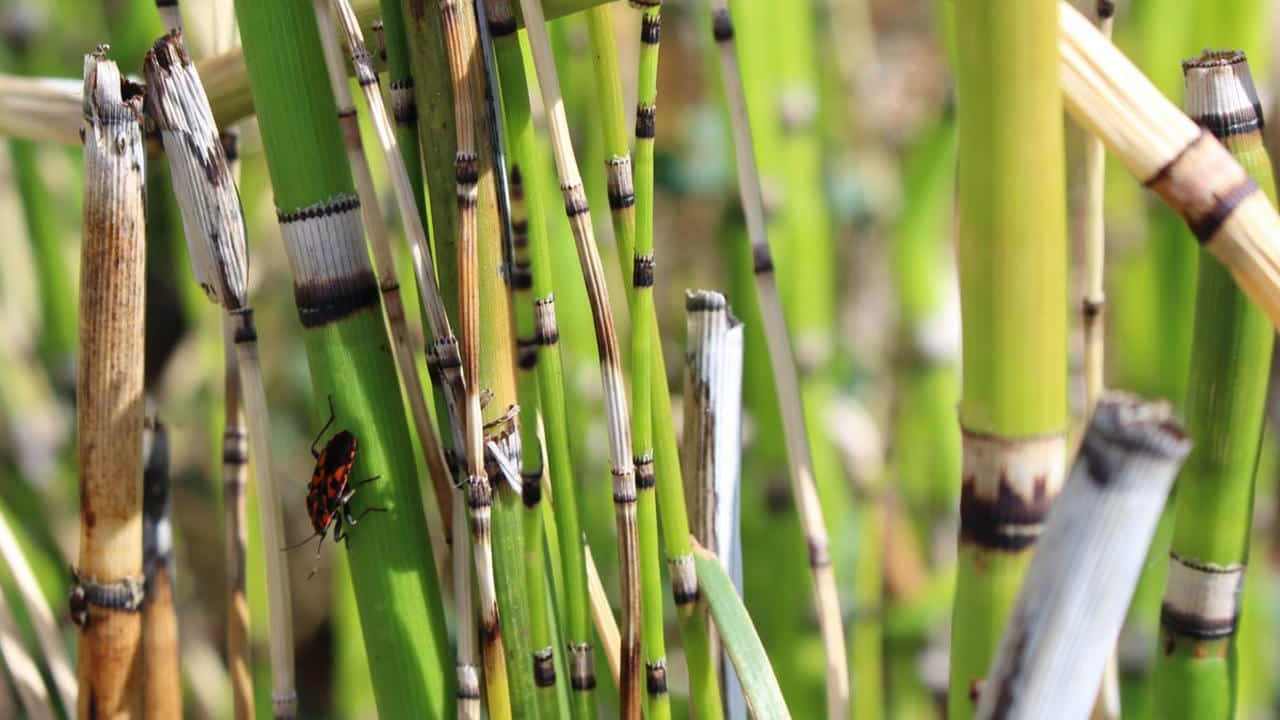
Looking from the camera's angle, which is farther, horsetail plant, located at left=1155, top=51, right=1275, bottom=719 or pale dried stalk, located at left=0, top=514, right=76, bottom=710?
pale dried stalk, located at left=0, top=514, right=76, bottom=710

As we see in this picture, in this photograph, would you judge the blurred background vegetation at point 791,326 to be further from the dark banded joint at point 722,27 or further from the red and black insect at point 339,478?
the red and black insect at point 339,478

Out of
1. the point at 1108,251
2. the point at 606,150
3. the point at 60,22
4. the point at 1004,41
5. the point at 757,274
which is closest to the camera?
the point at 1004,41

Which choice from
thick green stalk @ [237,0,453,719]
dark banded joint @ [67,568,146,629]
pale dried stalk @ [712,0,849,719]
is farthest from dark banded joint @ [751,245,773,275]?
dark banded joint @ [67,568,146,629]

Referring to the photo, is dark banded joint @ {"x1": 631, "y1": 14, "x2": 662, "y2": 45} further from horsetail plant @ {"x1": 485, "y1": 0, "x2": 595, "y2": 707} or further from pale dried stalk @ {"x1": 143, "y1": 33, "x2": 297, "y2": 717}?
pale dried stalk @ {"x1": 143, "y1": 33, "x2": 297, "y2": 717}

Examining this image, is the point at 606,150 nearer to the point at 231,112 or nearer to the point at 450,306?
the point at 450,306

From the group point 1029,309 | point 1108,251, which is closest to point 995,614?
point 1029,309

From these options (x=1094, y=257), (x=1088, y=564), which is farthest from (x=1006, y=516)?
(x=1094, y=257)

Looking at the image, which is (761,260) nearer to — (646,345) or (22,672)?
(646,345)
